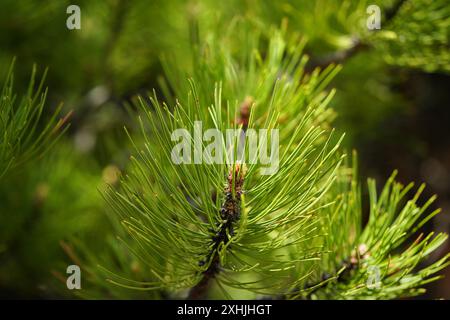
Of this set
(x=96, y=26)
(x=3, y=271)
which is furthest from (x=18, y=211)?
(x=96, y=26)

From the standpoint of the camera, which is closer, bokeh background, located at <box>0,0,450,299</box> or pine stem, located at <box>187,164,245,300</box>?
pine stem, located at <box>187,164,245,300</box>

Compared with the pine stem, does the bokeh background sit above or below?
above

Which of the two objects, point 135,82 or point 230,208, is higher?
point 135,82

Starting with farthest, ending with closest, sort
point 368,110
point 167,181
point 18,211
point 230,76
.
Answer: point 368,110, point 18,211, point 230,76, point 167,181

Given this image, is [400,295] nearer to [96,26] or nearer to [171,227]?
[171,227]

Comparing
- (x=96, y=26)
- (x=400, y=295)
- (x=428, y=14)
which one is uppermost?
(x=96, y=26)

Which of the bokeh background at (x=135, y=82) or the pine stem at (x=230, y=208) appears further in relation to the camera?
the bokeh background at (x=135, y=82)

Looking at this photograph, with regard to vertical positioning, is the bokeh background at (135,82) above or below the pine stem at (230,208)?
above

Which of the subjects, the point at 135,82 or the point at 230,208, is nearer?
the point at 230,208
